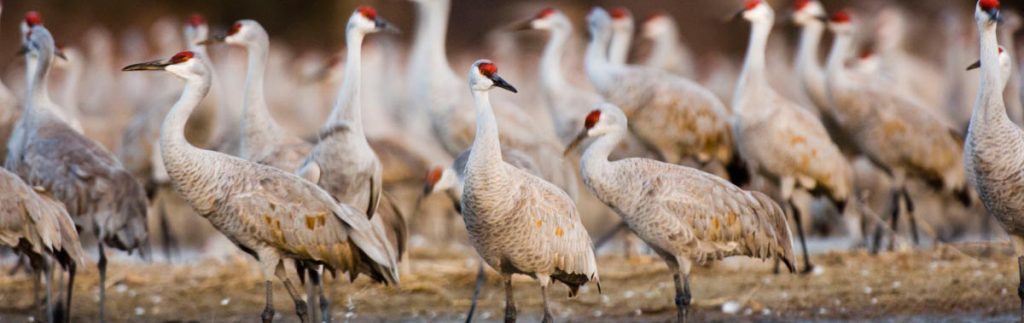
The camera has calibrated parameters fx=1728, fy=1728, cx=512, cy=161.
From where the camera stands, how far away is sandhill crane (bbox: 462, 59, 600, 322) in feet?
24.5

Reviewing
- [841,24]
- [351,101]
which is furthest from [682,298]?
[841,24]

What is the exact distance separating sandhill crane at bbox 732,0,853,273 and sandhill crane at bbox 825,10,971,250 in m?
0.41

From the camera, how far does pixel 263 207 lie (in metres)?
7.59

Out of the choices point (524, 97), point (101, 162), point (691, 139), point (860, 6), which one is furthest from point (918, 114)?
point (860, 6)

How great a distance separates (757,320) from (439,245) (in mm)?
4782

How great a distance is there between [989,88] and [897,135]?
327 centimetres

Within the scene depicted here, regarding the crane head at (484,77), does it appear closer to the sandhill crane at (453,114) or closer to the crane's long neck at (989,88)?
the crane's long neck at (989,88)

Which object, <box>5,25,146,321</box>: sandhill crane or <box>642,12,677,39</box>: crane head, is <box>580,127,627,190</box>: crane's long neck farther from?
<box>642,12,677,39</box>: crane head

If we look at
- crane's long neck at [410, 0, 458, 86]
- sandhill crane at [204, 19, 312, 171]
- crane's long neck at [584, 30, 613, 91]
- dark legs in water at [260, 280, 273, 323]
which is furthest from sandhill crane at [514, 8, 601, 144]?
dark legs in water at [260, 280, 273, 323]

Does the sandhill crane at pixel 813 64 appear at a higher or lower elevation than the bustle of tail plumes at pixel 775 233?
higher

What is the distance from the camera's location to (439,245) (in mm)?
13172

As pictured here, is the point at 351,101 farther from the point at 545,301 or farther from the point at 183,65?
the point at 545,301

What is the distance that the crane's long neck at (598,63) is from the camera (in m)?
11.1

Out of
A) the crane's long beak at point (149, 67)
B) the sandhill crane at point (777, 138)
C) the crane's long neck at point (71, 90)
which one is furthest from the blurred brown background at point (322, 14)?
the crane's long beak at point (149, 67)
